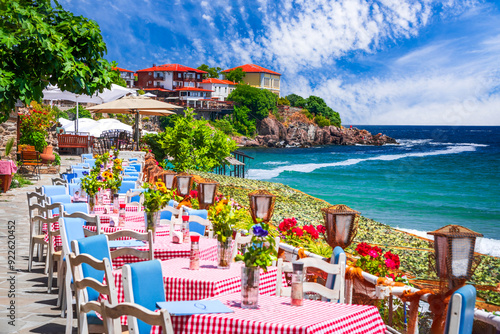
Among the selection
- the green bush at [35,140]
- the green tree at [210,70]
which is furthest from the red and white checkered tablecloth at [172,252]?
the green tree at [210,70]

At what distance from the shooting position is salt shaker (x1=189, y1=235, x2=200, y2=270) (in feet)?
14.5

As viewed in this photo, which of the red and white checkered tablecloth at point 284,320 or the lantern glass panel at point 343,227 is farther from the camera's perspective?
the lantern glass panel at point 343,227

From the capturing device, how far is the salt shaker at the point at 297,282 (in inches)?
138

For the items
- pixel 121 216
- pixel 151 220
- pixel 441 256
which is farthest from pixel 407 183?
pixel 441 256

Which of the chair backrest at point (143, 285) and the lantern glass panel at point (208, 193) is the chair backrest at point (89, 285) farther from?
the lantern glass panel at point (208, 193)

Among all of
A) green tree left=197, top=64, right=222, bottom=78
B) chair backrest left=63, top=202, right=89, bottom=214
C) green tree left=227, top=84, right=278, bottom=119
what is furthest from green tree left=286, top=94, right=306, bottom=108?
chair backrest left=63, top=202, right=89, bottom=214

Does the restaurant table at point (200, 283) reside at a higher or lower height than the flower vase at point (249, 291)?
lower

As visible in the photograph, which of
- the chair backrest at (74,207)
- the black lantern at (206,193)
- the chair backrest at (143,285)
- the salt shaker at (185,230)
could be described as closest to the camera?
the chair backrest at (143,285)

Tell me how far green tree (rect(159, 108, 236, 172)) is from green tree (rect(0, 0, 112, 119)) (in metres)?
11.4

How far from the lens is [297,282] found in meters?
3.51

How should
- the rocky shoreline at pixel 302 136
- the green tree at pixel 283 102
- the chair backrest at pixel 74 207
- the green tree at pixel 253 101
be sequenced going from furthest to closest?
Answer: the green tree at pixel 283 102 → the green tree at pixel 253 101 → the rocky shoreline at pixel 302 136 → the chair backrest at pixel 74 207

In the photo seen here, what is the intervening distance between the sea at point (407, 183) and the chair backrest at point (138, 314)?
16.2m

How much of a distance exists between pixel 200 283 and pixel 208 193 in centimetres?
494

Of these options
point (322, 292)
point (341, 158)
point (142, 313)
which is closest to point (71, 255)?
point (142, 313)
